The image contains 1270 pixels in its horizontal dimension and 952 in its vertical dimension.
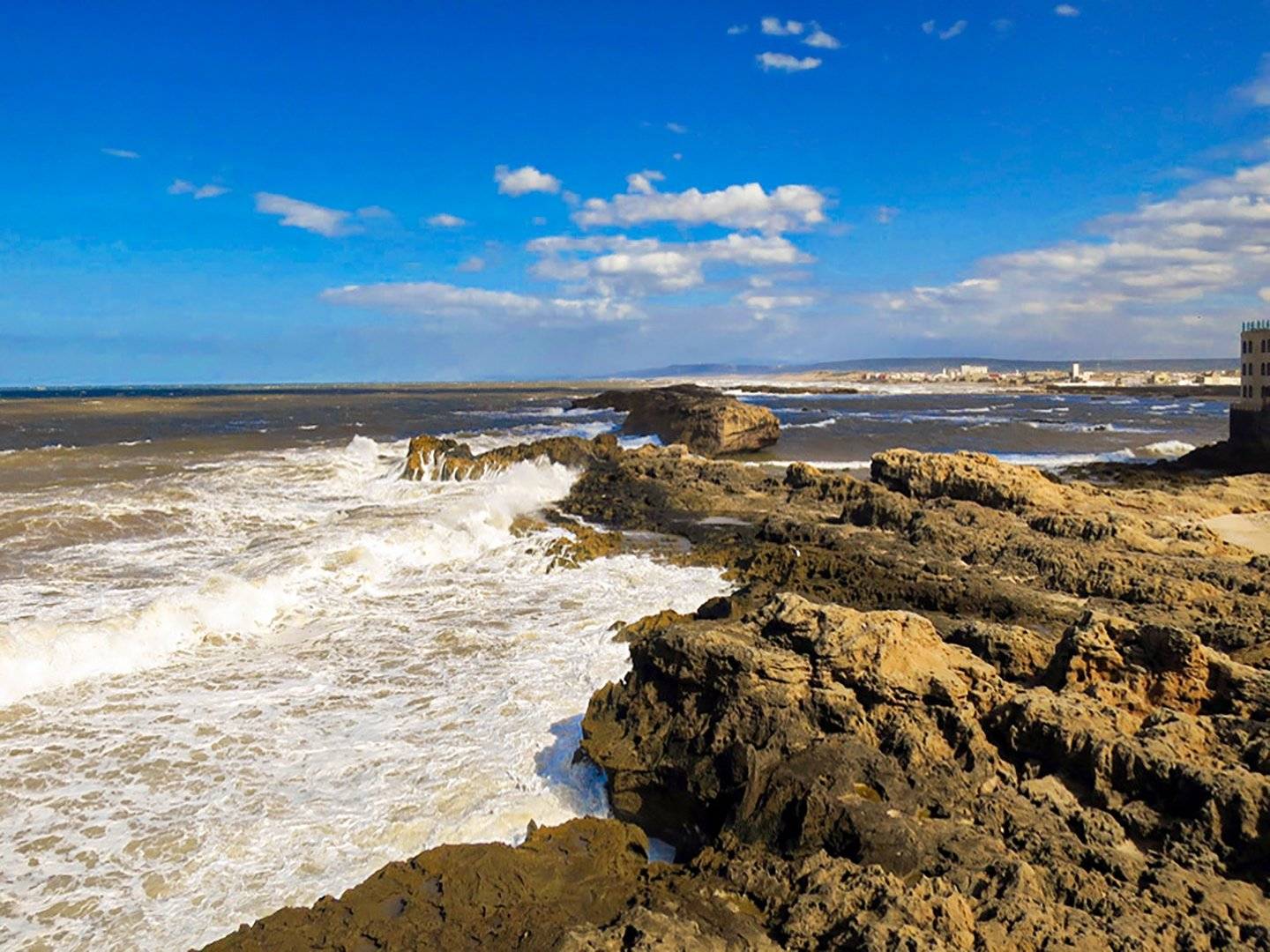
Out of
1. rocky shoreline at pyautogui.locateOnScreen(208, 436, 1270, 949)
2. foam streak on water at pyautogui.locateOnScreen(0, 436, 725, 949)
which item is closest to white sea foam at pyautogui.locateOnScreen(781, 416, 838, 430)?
foam streak on water at pyautogui.locateOnScreen(0, 436, 725, 949)

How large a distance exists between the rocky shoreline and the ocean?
2.70ft

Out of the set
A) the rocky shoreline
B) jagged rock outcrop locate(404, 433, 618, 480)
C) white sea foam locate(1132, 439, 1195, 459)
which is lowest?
white sea foam locate(1132, 439, 1195, 459)

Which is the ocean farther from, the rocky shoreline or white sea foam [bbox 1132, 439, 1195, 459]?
white sea foam [bbox 1132, 439, 1195, 459]

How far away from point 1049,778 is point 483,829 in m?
3.70

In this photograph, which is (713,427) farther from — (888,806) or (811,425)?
(888,806)

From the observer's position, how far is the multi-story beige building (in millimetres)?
25109

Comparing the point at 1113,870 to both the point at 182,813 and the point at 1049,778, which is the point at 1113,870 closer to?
the point at 1049,778

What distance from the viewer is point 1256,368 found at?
2566 cm

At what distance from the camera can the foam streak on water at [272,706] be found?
5359mm

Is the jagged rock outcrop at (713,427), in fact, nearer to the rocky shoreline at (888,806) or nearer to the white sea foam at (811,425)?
the white sea foam at (811,425)

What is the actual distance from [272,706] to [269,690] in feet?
1.58

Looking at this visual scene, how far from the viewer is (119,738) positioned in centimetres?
732

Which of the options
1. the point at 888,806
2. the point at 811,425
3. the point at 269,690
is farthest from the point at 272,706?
the point at 811,425

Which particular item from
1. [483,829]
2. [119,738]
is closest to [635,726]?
[483,829]
